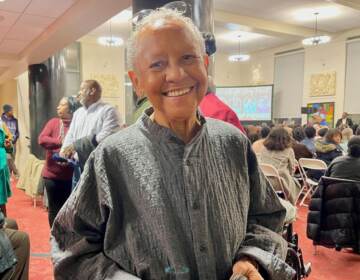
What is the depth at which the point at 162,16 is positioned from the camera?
80cm

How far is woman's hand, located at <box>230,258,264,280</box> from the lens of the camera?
768 mm

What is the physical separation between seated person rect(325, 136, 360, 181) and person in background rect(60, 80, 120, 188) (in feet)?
6.83

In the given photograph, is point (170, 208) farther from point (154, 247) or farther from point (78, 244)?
point (78, 244)

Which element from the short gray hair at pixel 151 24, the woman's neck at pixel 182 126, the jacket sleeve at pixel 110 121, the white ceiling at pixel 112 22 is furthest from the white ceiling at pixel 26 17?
the woman's neck at pixel 182 126

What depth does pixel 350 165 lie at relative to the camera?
3117 mm

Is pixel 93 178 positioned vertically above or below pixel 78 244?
above

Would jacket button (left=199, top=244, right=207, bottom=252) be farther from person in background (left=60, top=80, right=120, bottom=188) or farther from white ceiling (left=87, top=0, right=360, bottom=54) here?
white ceiling (left=87, top=0, right=360, bottom=54)

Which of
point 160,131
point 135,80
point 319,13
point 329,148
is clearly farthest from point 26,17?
point 319,13

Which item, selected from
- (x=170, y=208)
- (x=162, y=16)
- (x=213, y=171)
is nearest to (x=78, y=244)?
(x=170, y=208)

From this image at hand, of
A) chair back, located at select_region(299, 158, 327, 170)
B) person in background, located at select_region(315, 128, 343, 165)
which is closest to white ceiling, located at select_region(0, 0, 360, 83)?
person in background, located at select_region(315, 128, 343, 165)

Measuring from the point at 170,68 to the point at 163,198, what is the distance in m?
0.29

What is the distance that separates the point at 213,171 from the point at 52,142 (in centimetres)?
262

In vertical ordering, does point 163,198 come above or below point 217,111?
below

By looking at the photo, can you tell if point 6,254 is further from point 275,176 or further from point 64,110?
point 275,176
